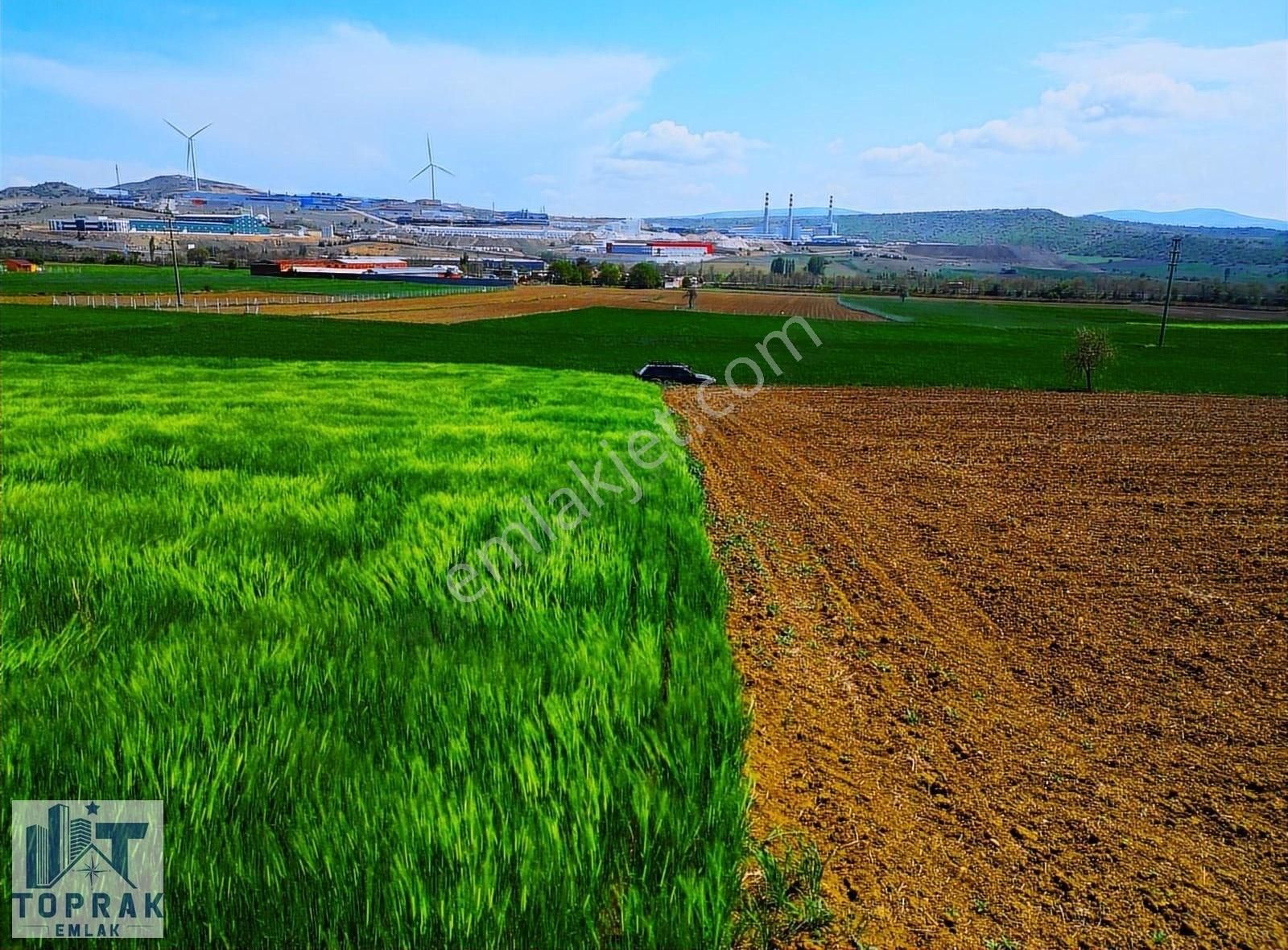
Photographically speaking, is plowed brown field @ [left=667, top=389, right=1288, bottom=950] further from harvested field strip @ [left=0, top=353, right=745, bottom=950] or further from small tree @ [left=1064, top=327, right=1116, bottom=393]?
small tree @ [left=1064, top=327, right=1116, bottom=393]

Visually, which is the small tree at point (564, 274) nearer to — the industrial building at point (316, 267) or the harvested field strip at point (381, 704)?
the industrial building at point (316, 267)

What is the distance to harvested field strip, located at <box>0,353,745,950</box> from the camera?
2443mm

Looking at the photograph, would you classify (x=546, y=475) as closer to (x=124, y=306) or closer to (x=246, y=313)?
(x=246, y=313)

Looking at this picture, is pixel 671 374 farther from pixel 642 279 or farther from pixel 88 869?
pixel 642 279

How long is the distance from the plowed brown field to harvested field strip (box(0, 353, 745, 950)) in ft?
3.68

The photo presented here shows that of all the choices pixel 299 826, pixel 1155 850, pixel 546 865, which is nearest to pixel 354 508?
pixel 299 826

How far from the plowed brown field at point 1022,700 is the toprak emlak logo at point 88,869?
9.09ft

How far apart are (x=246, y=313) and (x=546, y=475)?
78462mm

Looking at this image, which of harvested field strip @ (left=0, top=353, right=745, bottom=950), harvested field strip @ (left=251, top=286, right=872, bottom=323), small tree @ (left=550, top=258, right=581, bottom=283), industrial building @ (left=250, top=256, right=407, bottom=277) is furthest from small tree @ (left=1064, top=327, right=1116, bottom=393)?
industrial building @ (left=250, top=256, right=407, bottom=277)

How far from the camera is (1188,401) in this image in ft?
107

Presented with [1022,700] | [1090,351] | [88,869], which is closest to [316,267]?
[1090,351]

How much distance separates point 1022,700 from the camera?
6.33 m

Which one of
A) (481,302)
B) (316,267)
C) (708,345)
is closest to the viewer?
(708,345)

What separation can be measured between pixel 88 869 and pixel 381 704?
122 centimetres
